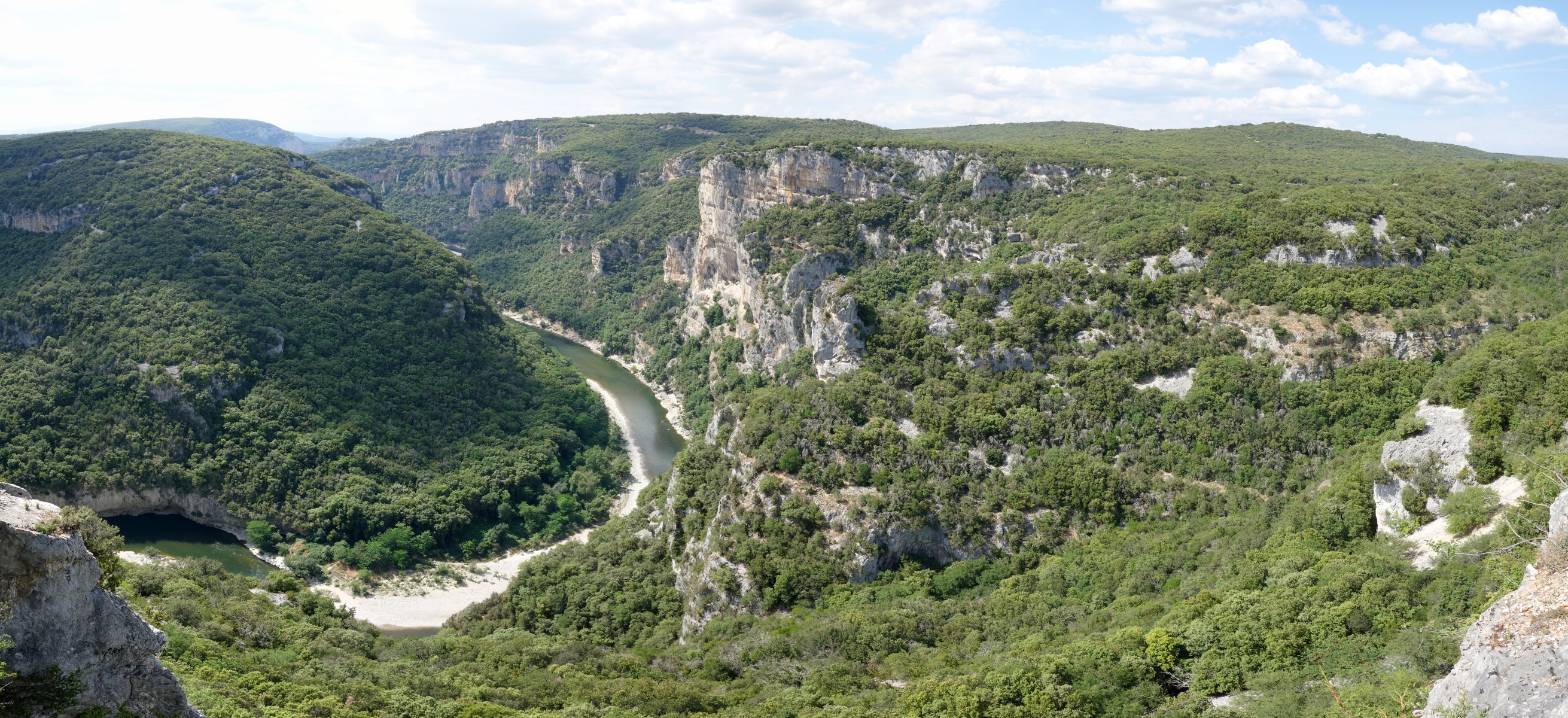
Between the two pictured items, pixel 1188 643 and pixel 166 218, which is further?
pixel 166 218

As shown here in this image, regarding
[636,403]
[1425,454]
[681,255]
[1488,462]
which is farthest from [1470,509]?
[681,255]

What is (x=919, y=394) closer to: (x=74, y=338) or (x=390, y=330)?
(x=390, y=330)

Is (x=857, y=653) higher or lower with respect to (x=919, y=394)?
lower

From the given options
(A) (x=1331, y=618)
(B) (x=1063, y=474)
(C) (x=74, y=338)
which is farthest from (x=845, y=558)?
(C) (x=74, y=338)

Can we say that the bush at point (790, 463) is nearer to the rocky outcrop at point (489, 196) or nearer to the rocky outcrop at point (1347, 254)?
the rocky outcrop at point (1347, 254)

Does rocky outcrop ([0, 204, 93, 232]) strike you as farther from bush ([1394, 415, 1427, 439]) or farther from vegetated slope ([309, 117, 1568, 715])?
bush ([1394, 415, 1427, 439])
